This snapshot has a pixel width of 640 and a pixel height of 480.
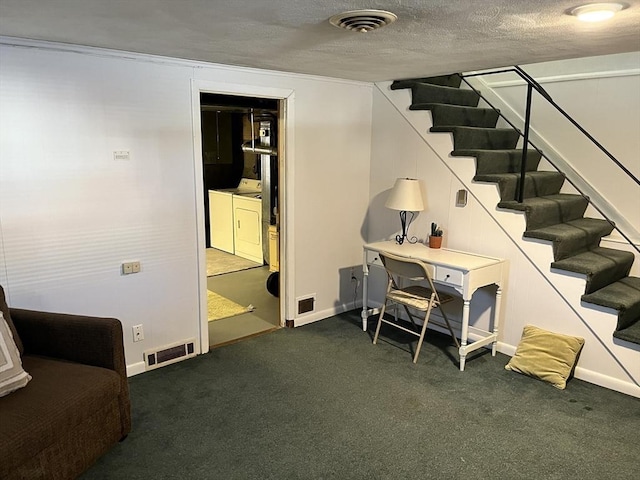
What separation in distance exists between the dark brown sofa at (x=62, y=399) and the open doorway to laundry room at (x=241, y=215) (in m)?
1.40

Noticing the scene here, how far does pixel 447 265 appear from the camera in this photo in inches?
133

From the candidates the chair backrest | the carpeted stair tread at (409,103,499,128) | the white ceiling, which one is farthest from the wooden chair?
the white ceiling

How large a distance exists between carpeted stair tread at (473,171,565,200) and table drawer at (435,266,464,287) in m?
0.69

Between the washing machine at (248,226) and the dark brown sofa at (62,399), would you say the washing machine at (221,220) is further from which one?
A: the dark brown sofa at (62,399)

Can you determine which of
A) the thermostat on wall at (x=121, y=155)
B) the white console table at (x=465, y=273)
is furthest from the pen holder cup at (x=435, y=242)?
the thermostat on wall at (x=121, y=155)

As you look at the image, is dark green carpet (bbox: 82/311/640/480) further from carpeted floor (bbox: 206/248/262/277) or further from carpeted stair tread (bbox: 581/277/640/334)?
carpeted floor (bbox: 206/248/262/277)

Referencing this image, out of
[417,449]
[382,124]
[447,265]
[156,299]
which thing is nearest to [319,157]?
[382,124]

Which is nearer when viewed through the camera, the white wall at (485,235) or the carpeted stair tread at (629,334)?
the carpeted stair tread at (629,334)

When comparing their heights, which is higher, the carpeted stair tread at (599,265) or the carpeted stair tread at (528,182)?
the carpeted stair tread at (528,182)

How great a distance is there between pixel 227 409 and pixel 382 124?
107 inches

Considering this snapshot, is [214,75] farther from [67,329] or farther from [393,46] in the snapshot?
[67,329]

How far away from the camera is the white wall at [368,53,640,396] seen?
3.15 m

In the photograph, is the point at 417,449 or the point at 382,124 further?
the point at 382,124

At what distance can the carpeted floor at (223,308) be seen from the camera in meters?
4.46
